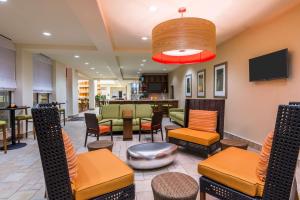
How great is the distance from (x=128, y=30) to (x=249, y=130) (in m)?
3.59

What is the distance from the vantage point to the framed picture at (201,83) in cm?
650

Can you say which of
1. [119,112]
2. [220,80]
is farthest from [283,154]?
[119,112]

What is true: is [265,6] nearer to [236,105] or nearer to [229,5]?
[229,5]

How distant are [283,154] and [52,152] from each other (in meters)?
1.74

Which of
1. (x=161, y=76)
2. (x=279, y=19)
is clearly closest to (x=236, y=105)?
(x=279, y=19)

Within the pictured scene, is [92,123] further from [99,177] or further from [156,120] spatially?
[99,177]

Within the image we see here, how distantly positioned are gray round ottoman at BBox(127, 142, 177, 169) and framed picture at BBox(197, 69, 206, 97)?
3.92 metres

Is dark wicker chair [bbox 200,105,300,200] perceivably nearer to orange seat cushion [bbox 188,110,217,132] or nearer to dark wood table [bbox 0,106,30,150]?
orange seat cushion [bbox 188,110,217,132]

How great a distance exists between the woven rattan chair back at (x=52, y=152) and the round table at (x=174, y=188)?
747 mm

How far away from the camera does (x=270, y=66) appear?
11.4ft

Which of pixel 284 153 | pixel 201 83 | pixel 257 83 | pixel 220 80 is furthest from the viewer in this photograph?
pixel 201 83

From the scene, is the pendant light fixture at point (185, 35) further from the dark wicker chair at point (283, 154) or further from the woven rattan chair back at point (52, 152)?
the woven rattan chair back at point (52, 152)

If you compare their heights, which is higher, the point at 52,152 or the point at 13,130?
the point at 52,152

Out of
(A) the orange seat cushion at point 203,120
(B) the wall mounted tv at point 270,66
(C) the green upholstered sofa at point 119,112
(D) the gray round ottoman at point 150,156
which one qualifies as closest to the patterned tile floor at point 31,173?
(D) the gray round ottoman at point 150,156
